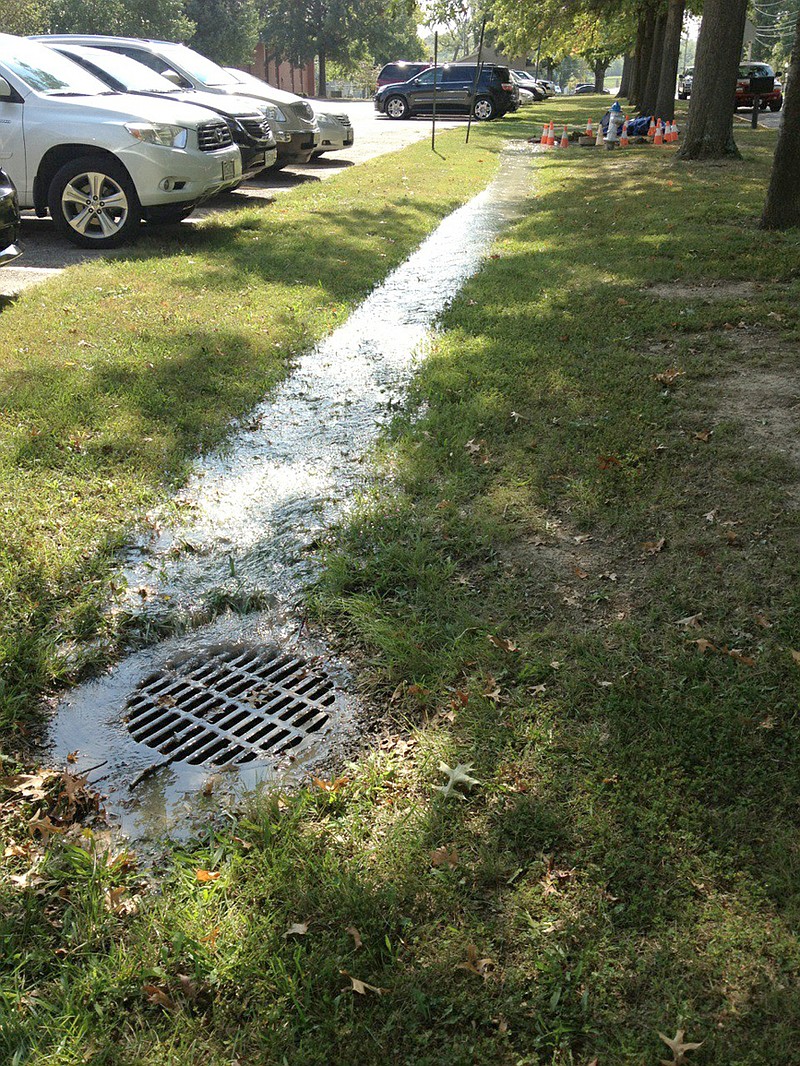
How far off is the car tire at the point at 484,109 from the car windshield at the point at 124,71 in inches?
917

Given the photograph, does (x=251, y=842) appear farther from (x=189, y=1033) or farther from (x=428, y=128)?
(x=428, y=128)

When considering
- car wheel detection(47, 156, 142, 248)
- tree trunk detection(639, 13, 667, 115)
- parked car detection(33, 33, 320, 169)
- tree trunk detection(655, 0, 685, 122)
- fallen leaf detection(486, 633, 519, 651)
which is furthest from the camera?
tree trunk detection(639, 13, 667, 115)

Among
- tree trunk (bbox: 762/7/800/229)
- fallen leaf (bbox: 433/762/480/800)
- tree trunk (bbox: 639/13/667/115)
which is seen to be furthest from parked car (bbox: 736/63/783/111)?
fallen leaf (bbox: 433/762/480/800)

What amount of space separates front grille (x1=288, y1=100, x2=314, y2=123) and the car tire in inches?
763

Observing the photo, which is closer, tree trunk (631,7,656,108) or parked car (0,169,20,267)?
parked car (0,169,20,267)

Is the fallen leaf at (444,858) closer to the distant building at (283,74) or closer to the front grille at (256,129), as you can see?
the front grille at (256,129)

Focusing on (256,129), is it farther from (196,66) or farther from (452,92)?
(452,92)

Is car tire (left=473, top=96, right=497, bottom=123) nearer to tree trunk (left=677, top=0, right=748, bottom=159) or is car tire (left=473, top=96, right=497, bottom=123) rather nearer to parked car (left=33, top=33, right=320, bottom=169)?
tree trunk (left=677, top=0, right=748, bottom=159)

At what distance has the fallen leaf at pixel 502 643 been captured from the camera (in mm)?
3332

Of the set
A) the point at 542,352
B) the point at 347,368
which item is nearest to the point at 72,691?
the point at 347,368

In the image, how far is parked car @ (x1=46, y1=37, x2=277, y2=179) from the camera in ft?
36.0

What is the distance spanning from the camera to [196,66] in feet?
45.4

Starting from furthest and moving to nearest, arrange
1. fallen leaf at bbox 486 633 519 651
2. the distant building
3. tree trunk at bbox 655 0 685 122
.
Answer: the distant building < tree trunk at bbox 655 0 685 122 < fallen leaf at bbox 486 633 519 651

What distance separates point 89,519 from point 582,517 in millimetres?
2416
